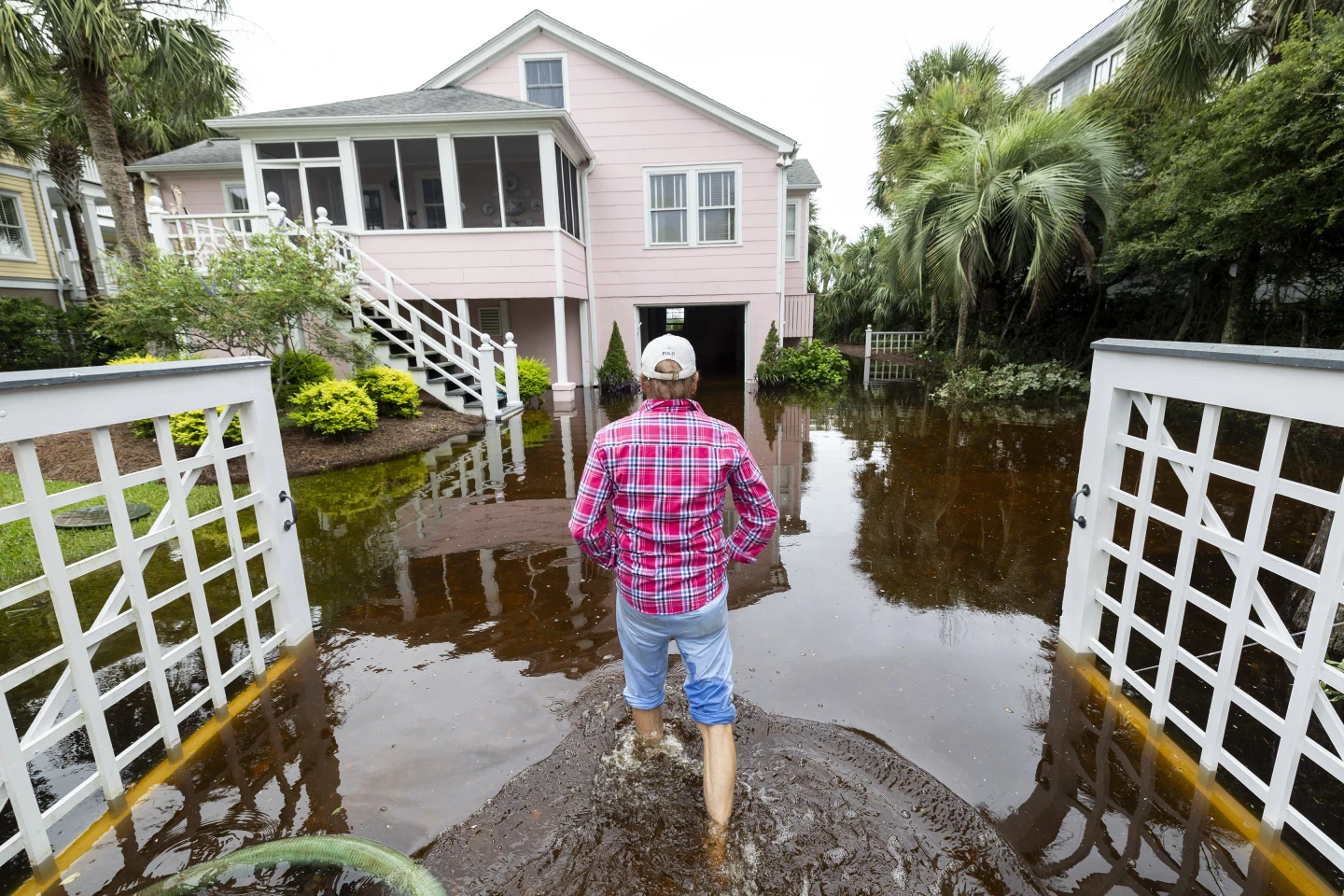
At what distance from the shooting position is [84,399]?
2.03 meters

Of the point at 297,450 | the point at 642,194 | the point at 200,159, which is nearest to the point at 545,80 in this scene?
the point at 642,194

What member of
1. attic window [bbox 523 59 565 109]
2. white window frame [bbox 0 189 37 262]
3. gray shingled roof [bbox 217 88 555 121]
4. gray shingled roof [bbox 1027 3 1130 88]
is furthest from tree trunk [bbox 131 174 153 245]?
gray shingled roof [bbox 1027 3 1130 88]

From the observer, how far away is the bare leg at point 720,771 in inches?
82.4

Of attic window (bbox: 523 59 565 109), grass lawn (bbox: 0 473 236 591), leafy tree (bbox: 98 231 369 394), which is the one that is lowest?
grass lawn (bbox: 0 473 236 591)

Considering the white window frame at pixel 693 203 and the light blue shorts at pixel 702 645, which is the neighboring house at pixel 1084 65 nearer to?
the white window frame at pixel 693 203

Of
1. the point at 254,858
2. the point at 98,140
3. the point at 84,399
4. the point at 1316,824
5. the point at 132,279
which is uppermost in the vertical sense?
the point at 98,140

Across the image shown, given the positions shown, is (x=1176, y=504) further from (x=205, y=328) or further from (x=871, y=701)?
(x=205, y=328)

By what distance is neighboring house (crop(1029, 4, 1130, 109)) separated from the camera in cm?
1472

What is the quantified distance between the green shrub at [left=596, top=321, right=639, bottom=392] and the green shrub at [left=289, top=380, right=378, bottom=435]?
6.34m

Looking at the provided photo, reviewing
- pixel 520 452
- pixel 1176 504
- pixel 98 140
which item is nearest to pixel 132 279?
pixel 98 140

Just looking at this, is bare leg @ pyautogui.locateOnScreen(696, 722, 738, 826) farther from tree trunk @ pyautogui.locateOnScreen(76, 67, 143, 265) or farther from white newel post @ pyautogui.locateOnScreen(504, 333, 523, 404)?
tree trunk @ pyautogui.locateOnScreen(76, 67, 143, 265)

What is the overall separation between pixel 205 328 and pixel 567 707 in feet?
24.2

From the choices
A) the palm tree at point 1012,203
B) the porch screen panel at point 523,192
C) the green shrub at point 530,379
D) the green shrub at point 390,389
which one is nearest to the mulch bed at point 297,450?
the green shrub at point 390,389

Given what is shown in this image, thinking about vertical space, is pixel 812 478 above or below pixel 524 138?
below
